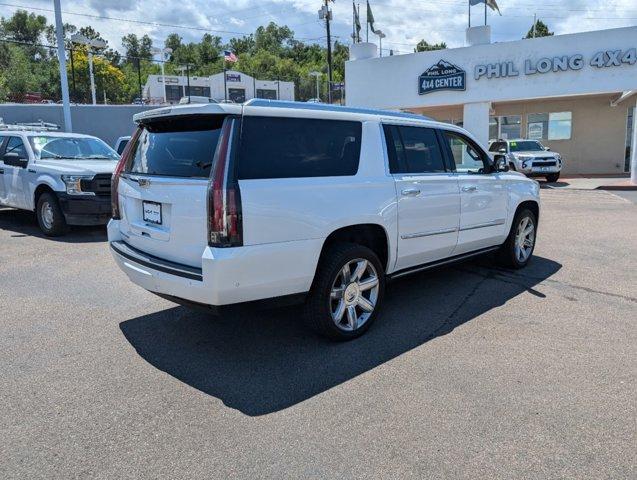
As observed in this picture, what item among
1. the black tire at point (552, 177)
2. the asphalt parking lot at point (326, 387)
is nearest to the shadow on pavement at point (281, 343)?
the asphalt parking lot at point (326, 387)

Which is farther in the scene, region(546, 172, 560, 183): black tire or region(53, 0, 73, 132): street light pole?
region(546, 172, 560, 183): black tire

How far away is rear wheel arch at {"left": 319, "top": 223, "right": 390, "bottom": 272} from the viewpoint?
441cm

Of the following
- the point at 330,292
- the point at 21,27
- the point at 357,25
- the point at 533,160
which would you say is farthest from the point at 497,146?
the point at 21,27

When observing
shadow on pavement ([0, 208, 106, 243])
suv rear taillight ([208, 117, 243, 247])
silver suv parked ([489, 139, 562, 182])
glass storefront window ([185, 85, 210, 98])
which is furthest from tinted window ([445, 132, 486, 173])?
glass storefront window ([185, 85, 210, 98])

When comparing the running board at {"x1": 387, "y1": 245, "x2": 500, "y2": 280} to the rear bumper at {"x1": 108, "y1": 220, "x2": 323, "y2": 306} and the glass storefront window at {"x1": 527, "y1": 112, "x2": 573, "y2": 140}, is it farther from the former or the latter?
the glass storefront window at {"x1": 527, "y1": 112, "x2": 573, "y2": 140}

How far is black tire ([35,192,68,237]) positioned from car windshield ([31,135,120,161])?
1.00 metres

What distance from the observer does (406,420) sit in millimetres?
3305

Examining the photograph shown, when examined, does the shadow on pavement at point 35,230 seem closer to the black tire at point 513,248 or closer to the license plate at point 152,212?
the license plate at point 152,212

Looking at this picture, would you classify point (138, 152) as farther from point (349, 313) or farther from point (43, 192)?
point (43, 192)

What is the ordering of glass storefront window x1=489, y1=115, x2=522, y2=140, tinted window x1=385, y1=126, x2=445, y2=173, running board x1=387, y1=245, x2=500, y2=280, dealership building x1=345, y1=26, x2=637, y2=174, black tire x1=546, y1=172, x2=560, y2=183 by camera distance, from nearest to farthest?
tinted window x1=385, y1=126, x2=445, y2=173 → running board x1=387, y1=245, x2=500, y2=280 → dealership building x1=345, y1=26, x2=637, y2=174 → black tire x1=546, y1=172, x2=560, y2=183 → glass storefront window x1=489, y1=115, x2=522, y2=140

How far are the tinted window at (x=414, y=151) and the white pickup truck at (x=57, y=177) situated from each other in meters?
5.83

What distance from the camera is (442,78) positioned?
22.1 meters

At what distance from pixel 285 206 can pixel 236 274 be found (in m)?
0.61

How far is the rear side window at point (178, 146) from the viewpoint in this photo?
392 centimetres
